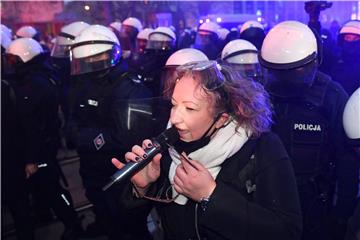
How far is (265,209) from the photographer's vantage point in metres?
1.38

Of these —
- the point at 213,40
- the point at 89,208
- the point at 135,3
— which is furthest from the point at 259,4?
the point at 89,208

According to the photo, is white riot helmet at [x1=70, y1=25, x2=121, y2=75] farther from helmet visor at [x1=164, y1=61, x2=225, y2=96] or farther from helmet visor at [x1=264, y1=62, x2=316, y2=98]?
helmet visor at [x1=164, y1=61, x2=225, y2=96]

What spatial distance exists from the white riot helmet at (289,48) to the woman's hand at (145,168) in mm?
1199

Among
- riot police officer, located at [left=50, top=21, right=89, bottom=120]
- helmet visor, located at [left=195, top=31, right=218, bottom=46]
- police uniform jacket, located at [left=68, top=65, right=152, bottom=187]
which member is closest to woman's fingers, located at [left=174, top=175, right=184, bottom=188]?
police uniform jacket, located at [left=68, top=65, right=152, bottom=187]

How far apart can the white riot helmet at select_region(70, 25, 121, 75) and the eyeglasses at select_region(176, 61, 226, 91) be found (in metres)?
1.81

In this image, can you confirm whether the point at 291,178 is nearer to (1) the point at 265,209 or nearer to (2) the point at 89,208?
(1) the point at 265,209

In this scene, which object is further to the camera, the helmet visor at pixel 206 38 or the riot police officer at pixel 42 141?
the helmet visor at pixel 206 38

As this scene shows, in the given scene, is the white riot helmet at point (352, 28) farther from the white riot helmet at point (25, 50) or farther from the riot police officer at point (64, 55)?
the white riot helmet at point (25, 50)

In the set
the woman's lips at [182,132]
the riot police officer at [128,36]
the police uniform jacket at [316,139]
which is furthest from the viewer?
the riot police officer at [128,36]

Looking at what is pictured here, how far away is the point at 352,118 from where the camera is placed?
2.13 meters

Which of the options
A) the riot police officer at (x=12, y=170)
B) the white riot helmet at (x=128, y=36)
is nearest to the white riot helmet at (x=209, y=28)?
the white riot helmet at (x=128, y=36)

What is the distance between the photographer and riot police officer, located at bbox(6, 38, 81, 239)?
3561 mm

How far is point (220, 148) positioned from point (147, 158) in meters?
0.29

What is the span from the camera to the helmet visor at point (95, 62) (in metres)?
3.23
